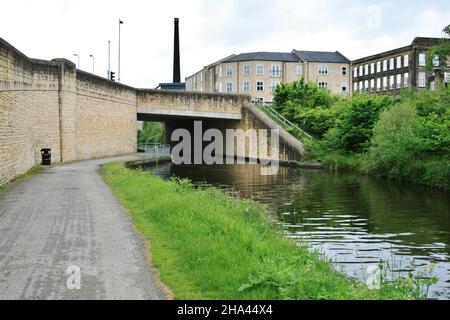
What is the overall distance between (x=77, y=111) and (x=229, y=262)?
27071 millimetres

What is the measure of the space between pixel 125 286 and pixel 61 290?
727 millimetres

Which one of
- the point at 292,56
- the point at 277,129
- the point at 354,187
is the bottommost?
the point at 354,187

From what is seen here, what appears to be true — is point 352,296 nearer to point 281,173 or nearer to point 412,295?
point 412,295

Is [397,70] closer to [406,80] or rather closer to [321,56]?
[406,80]

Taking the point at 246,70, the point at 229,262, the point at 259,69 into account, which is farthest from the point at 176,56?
the point at 229,262

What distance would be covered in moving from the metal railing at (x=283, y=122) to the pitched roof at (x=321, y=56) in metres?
30.4

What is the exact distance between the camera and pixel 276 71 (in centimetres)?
7544

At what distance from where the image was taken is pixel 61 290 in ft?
20.5

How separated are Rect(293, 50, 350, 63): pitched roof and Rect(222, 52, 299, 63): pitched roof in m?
0.98

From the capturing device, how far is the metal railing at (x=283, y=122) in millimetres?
41906

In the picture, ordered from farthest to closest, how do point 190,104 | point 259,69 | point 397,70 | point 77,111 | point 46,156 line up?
point 259,69
point 397,70
point 190,104
point 77,111
point 46,156

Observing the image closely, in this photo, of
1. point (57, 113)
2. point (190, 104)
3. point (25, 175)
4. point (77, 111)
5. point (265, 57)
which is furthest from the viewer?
point (265, 57)
